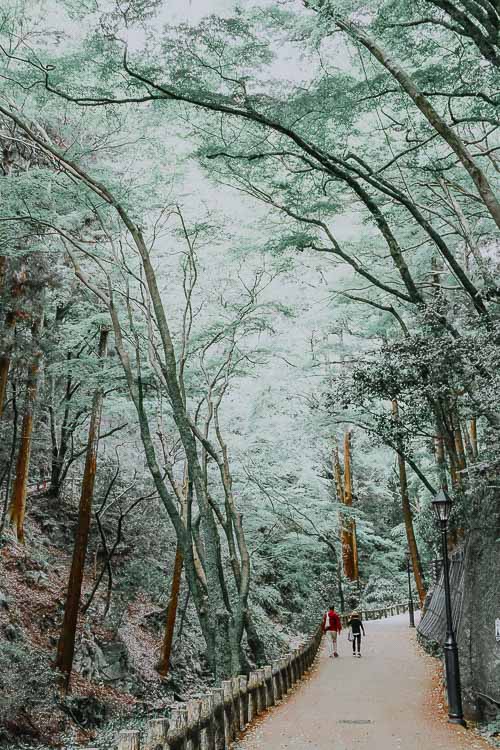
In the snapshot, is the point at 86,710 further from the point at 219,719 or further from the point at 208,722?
the point at 208,722

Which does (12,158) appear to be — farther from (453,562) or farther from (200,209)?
(453,562)

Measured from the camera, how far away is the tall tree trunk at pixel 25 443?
14711 millimetres

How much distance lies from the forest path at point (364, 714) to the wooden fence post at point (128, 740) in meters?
3.33

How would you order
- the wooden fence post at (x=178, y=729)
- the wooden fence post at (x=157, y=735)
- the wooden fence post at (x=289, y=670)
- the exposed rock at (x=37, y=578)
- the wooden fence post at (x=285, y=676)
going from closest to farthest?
the wooden fence post at (x=157, y=735), the wooden fence post at (x=178, y=729), the wooden fence post at (x=285, y=676), the wooden fence post at (x=289, y=670), the exposed rock at (x=37, y=578)

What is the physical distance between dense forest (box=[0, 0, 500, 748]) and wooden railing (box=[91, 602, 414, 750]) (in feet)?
3.02

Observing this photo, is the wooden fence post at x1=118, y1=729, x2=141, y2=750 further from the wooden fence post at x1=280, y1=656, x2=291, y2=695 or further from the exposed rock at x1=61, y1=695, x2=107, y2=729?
the exposed rock at x1=61, y1=695, x2=107, y2=729

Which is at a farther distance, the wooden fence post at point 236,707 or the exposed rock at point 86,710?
the exposed rock at point 86,710

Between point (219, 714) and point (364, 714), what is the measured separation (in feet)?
9.71

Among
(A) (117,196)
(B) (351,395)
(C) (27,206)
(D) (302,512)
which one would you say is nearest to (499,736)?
(B) (351,395)

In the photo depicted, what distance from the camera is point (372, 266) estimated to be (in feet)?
50.9

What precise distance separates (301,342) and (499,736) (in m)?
14.3

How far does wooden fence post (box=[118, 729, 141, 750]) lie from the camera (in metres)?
4.50

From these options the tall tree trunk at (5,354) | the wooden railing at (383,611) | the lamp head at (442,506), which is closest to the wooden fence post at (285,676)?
the lamp head at (442,506)

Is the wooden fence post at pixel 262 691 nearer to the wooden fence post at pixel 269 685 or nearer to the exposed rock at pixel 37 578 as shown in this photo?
the wooden fence post at pixel 269 685
